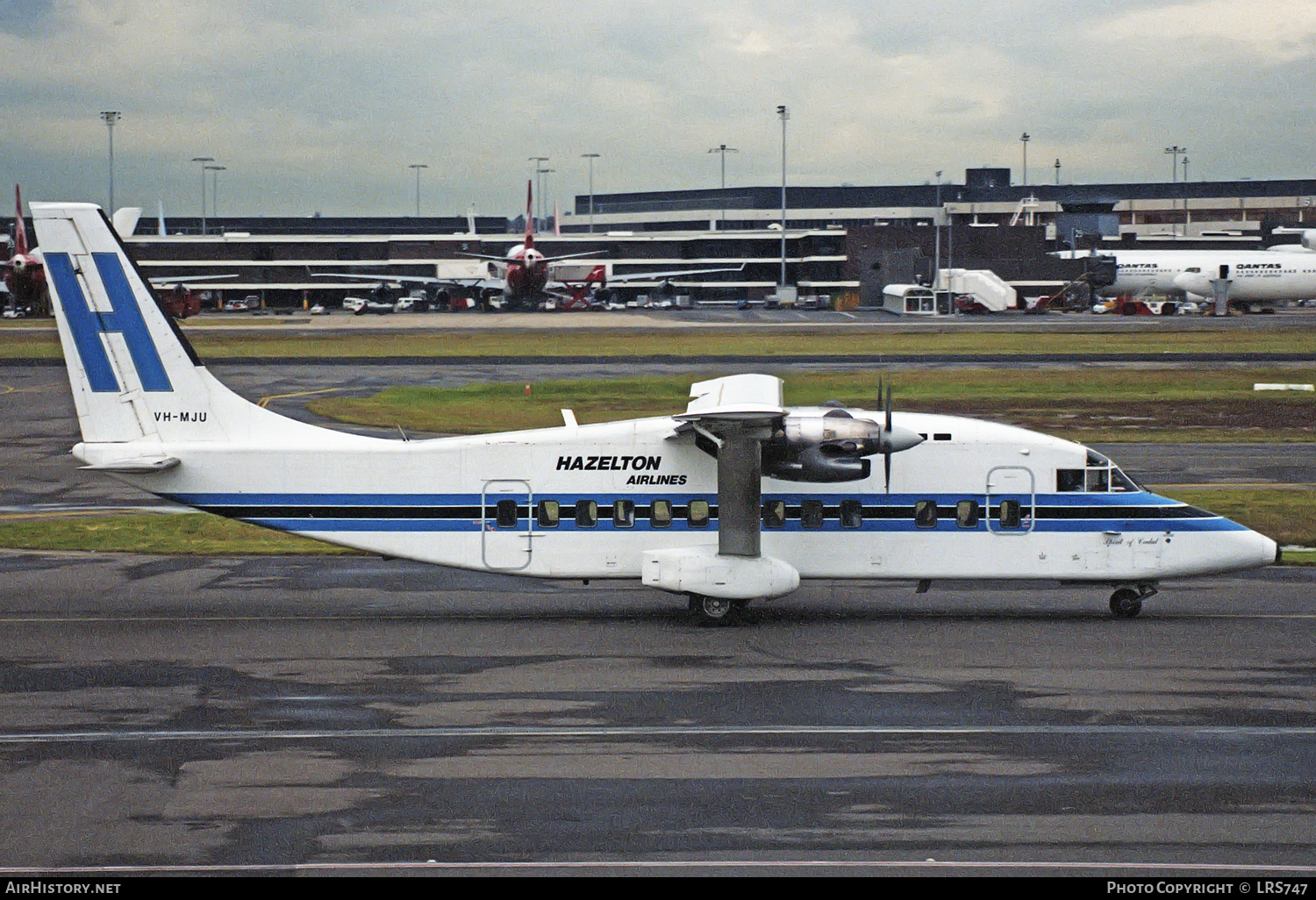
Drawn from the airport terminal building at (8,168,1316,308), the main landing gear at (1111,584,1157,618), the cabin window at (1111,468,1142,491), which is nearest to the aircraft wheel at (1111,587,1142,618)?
the main landing gear at (1111,584,1157,618)

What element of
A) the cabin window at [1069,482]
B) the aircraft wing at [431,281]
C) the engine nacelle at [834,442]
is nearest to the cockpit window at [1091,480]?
the cabin window at [1069,482]

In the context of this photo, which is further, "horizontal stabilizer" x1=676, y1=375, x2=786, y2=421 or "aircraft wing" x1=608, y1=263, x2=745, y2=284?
"aircraft wing" x1=608, y1=263, x2=745, y2=284

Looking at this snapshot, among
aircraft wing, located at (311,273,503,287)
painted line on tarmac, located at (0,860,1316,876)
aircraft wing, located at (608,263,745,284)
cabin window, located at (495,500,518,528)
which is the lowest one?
painted line on tarmac, located at (0,860,1316,876)

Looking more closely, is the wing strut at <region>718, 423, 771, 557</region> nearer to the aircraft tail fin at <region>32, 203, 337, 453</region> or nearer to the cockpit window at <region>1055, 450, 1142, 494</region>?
the cockpit window at <region>1055, 450, 1142, 494</region>

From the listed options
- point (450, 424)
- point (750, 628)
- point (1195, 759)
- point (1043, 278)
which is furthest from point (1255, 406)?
point (1043, 278)

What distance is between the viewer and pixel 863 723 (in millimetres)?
18047

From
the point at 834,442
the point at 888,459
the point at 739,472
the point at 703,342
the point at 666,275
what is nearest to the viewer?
the point at 834,442

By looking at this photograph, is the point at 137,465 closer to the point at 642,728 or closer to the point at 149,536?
the point at 149,536

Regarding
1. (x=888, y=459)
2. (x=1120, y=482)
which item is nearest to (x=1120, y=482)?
(x=1120, y=482)

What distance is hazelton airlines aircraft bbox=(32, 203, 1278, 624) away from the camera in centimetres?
2419

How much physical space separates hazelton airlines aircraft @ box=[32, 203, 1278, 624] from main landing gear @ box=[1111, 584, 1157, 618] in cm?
3

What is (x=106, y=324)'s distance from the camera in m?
24.5

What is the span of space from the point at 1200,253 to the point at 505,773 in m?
139

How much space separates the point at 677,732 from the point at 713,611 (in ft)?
20.9
